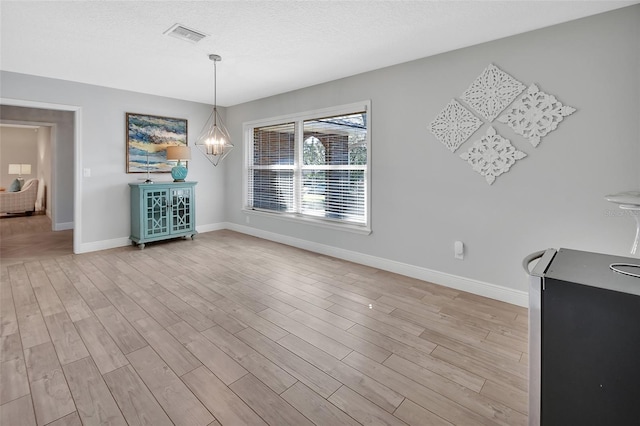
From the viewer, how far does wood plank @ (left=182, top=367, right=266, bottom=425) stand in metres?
1.59

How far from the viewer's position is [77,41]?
3.08m

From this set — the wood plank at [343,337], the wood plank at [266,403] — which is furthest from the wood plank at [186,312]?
the wood plank at [266,403]

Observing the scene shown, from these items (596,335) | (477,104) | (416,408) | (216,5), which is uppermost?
(216,5)

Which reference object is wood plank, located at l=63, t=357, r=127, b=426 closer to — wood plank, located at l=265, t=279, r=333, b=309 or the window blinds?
wood plank, located at l=265, t=279, r=333, b=309

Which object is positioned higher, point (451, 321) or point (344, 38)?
point (344, 38)

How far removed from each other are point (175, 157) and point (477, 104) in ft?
14.6

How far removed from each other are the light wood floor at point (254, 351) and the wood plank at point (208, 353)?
10mm

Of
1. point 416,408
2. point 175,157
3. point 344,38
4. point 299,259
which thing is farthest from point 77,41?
point 416,408

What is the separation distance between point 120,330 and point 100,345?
0.68 ft

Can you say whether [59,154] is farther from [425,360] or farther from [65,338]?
[425,360]

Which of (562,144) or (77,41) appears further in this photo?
(77,41)

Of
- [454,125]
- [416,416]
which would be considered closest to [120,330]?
[416,416]

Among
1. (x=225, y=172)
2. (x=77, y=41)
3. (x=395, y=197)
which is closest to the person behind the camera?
(x=77, y=41)

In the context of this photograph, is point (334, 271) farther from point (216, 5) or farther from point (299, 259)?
point (216, 5)
